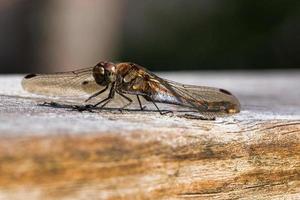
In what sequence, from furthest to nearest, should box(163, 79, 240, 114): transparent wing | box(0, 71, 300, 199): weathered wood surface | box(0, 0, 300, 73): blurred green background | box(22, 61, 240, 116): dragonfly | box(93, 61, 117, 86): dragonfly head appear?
1. box(0, 0, 300, 73): blurred green background
2. box(93, 61, 117, 86): dragonfly head
3. box(22, 61, 240, 116): dragonfly
4. box(163, 79, 240, 114): transparent wing
5. box(0, 71, 300, 199): weathered wood surface

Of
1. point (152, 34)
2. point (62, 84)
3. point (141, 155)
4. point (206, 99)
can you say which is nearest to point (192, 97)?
point (206, 99)

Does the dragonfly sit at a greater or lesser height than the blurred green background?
greater

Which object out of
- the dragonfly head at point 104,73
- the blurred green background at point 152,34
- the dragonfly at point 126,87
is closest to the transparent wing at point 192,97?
the dragonfly at point 126,87

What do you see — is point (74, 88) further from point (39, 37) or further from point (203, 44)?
point (203, 44)

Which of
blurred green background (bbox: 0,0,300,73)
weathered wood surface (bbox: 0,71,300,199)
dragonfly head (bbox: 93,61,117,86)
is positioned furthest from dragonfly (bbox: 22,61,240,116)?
blurred green background (bbox: 0,0,300,73)

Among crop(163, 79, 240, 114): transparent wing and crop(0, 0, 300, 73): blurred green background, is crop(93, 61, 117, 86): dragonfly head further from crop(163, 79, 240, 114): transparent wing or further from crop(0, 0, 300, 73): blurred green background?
crop(0, 0, 300, 73): blurred green background

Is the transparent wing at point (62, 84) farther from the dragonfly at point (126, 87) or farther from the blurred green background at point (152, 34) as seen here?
the blurred green background at point (152, 34)

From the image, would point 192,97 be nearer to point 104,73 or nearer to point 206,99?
point 206,99
